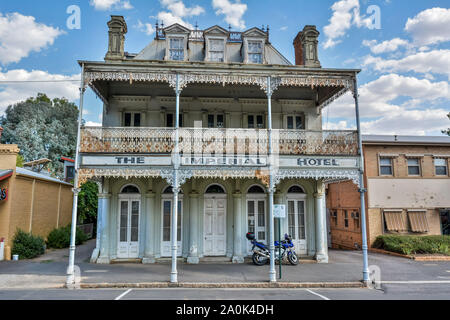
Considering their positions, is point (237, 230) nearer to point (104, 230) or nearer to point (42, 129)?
point (104, 230)

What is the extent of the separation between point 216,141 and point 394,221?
12983 mm

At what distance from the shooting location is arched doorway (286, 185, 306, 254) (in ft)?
45.3

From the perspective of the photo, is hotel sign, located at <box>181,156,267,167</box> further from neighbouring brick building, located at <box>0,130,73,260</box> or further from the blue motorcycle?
neighbouring brick building, located at <box>0,130,73,260</box>

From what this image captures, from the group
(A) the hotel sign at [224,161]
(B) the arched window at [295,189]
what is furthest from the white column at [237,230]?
(A) the hotel sign at [224,161]

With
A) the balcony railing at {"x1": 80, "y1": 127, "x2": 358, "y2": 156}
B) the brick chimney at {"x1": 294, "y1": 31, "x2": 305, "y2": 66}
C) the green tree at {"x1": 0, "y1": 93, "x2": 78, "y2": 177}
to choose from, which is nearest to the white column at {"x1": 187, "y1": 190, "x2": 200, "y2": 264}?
the balcony railing at {"x1": 80, "y1": 127, "x2": 358, "y2": 156}

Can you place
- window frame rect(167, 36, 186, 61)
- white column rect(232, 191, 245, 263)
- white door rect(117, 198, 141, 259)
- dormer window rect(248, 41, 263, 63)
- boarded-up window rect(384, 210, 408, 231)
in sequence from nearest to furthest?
1. white column rect(232, 191, 245, 263)
2. white door rect(117, 198, 141, 259)
3. window frame rect(167, 36, 186, 61)
4. dormer window rect(248, 41, 263, 63)
5. boarded-up window rect(384, 210, 408, 231)

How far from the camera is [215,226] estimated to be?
13500 mm

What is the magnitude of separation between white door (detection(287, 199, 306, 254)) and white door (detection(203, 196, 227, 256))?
311 centimetres

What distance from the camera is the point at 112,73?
11.1m

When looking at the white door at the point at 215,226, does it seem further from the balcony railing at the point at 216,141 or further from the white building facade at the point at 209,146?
the balcony railing at the point at 216,141

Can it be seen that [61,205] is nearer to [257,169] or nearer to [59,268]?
[59,268]

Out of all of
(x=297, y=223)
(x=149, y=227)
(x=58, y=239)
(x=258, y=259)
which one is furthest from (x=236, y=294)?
(x=58, y=239)
